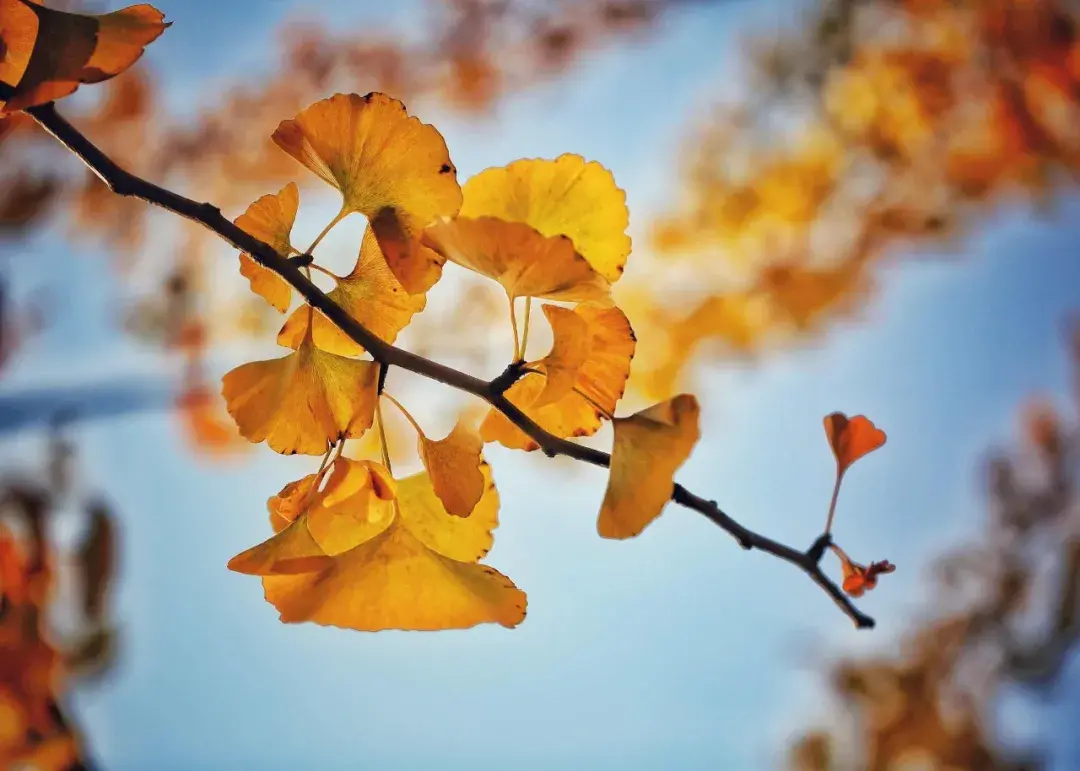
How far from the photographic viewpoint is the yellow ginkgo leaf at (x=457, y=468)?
241mm

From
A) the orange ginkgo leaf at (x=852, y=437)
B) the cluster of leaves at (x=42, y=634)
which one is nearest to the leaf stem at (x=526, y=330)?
the orange ginkgo leaf at (x=852, y=437)

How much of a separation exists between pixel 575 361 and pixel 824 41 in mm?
1885

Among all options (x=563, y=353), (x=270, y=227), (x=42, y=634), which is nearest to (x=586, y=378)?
(x=563, y=353)

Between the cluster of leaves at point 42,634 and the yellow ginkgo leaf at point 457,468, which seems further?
the cluster of leaves at point 42,634

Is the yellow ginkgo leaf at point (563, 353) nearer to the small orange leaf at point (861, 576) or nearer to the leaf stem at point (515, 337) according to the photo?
the leaf stem at point (515, 337)

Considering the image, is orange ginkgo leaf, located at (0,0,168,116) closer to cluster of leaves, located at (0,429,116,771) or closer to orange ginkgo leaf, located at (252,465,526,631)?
orange ginkgo leaf, located at (252,465,526,631)

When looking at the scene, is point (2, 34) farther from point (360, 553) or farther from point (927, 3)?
point (927, 3)

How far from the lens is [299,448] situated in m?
0.26

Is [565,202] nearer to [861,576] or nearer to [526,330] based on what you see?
[526,330]

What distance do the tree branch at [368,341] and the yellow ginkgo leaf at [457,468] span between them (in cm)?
3

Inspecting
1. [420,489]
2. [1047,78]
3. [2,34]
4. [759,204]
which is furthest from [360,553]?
[1047,78]

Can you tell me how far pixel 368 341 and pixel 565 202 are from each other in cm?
9

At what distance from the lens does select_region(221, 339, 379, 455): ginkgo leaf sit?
0.81 ft

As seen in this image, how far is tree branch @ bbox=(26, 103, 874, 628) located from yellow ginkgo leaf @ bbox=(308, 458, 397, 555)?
0.04 meters
